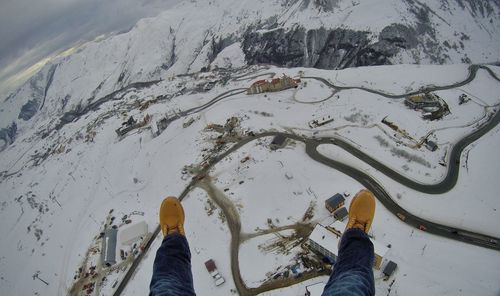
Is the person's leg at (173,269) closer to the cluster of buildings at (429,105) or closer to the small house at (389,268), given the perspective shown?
the small house at (389,268)

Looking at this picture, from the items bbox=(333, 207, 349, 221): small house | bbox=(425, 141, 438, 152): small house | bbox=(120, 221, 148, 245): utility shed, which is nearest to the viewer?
bbox=(333, 207, 349, 221): small house

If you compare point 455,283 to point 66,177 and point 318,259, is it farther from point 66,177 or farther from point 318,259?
point 66,177

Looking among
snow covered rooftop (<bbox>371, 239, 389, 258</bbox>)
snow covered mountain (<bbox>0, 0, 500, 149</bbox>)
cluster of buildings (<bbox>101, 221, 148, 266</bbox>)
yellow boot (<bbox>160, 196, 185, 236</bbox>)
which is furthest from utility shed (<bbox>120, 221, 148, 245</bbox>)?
snow covered mountain (<bbox>0, 0, 500, 149</bbox>)

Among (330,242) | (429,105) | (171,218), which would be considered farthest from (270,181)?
(429,105)

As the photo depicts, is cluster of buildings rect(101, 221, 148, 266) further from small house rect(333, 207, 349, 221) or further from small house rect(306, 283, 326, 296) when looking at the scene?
small house rect(333, 207, 349, 221)

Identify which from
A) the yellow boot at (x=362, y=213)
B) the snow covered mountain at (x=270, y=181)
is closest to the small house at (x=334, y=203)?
the snow covered mountain at (x=270, y=181)

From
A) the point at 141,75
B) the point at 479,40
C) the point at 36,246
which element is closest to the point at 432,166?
the point at 36,246
